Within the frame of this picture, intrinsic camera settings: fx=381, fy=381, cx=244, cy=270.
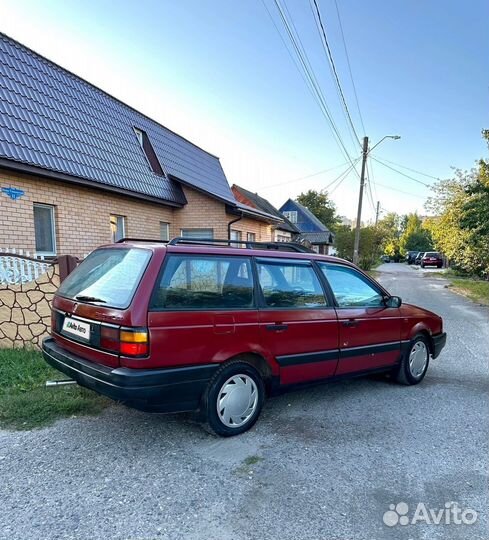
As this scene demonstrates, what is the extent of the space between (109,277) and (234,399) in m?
1.53

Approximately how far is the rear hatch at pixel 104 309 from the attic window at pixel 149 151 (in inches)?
338

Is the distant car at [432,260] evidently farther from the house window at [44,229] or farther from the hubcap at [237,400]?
the hubcap at [237,400]

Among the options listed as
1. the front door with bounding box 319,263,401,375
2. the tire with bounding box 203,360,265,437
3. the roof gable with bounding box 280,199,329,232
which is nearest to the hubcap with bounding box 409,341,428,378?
the front door with bounding box 319,263,401,375

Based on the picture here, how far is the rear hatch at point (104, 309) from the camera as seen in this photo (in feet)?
9.49

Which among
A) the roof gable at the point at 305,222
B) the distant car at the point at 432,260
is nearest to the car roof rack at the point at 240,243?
the roof gable at the point at 305,222

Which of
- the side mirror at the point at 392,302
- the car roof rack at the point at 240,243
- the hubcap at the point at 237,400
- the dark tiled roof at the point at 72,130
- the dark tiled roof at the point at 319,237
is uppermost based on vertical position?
the dark tiled roof at the point at 72,130

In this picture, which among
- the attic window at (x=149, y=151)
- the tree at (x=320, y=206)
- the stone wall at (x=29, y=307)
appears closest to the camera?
the stone wall at (x=29, y=307)

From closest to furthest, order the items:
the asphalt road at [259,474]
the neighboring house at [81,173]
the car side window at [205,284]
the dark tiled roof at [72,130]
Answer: the asphalt road at [259,474] < the car side window at [205,284] < the neighboring house at [81,173] < the dark tiled roof at [72,130]

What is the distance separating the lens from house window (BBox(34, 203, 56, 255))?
779cm

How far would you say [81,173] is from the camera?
823cm

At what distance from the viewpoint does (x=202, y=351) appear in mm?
3141

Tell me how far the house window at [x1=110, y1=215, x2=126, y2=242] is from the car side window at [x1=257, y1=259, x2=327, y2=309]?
684 cm

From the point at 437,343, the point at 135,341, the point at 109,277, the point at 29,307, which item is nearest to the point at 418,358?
the point at 437,343

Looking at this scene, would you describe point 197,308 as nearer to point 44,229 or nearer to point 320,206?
point 44,229
